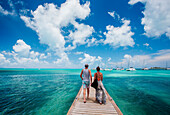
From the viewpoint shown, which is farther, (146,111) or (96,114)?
(146,111)

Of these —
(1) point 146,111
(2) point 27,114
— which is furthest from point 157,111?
(2) point 27,114

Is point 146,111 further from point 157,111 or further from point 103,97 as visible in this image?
point 103,97

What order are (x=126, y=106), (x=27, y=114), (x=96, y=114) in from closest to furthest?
(x=96, y=114), (x=27, y=114), (x=126, y=106)

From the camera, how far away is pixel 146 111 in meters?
7.65

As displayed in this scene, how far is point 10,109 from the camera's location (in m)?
7.71

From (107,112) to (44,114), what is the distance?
18.9 feet

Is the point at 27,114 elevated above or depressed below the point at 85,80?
below

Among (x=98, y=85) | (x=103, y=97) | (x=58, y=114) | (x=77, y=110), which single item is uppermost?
(x=98, y=85)

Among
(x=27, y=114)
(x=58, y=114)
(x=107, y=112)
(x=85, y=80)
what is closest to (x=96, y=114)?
(x=107, y=112)

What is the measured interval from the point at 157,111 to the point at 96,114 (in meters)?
7.16

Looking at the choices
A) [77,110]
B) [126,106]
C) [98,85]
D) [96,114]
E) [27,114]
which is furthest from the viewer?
[126,106]

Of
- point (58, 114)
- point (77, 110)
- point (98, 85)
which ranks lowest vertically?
point (58, 114)

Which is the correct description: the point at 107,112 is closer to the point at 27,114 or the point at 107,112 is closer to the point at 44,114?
the point at 44,114

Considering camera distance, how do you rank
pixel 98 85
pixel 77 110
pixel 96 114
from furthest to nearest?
pixel 98 85 → pixel 77 110 → pixel 96 114
